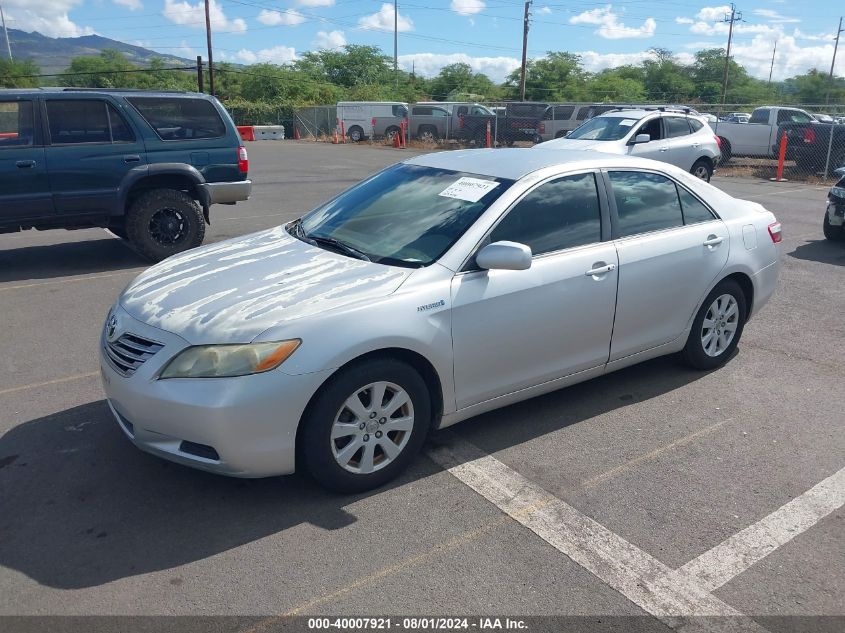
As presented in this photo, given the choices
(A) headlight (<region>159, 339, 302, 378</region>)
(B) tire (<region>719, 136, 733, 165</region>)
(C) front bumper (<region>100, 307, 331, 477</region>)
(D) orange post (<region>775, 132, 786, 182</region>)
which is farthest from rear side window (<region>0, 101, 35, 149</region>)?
(B) tire (<region>719, 136, 733, 165</region>)

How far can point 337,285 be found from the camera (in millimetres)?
3713

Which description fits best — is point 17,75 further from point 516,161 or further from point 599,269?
point 599,269

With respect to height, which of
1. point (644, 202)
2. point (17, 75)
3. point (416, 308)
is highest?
point (17, 75)

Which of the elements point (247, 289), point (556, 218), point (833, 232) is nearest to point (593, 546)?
point (556, 218)

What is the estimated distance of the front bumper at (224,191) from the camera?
353 inches

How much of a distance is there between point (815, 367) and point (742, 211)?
4.24 feet

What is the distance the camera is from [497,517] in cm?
350

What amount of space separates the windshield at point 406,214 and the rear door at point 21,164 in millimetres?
4526

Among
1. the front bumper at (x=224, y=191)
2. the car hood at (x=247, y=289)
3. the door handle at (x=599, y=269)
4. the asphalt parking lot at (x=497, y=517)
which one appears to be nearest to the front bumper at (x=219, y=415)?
the car hood at (x=247, y=289)

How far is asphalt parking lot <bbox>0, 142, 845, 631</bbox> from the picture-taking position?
2.93m

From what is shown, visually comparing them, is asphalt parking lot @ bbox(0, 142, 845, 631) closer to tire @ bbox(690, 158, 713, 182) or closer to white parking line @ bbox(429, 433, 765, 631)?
white parking line @ bbox(429, 433, 765, 631)

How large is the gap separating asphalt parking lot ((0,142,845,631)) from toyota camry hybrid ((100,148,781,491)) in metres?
0.29

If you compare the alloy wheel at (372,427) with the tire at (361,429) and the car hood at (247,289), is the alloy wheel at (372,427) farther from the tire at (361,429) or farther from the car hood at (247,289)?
the car hood at (247,289)

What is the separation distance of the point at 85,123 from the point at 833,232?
31.6 feet
